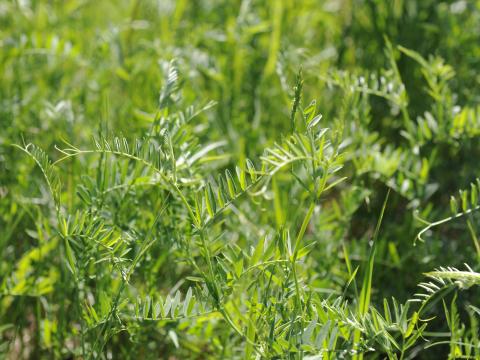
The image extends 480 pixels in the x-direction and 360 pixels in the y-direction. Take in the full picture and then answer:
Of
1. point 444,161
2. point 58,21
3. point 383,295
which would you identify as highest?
point 58,21

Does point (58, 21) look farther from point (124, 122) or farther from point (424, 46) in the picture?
point (424, 46)

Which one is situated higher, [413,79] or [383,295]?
[413,79]

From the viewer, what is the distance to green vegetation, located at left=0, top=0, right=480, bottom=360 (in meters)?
1.04

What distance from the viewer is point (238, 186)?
134 cm

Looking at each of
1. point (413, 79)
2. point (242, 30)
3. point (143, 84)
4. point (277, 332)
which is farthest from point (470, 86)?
point (277, 332)

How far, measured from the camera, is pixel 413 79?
1.84 metres

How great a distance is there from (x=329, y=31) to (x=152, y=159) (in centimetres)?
132

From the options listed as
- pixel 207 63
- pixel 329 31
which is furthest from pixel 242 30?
pixel 329 31

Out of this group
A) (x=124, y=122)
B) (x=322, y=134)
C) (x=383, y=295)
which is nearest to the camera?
(x=322, y=134)

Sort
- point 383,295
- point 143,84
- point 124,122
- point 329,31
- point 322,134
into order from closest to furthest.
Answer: point 322,134, point 383,295, point 124,122, point 143,84, point 329,31

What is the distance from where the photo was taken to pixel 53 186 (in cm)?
108

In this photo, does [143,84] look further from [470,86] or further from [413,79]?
[470,86]

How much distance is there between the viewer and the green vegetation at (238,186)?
104 cm

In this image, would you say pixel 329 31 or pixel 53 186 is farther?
pixel 329 31
